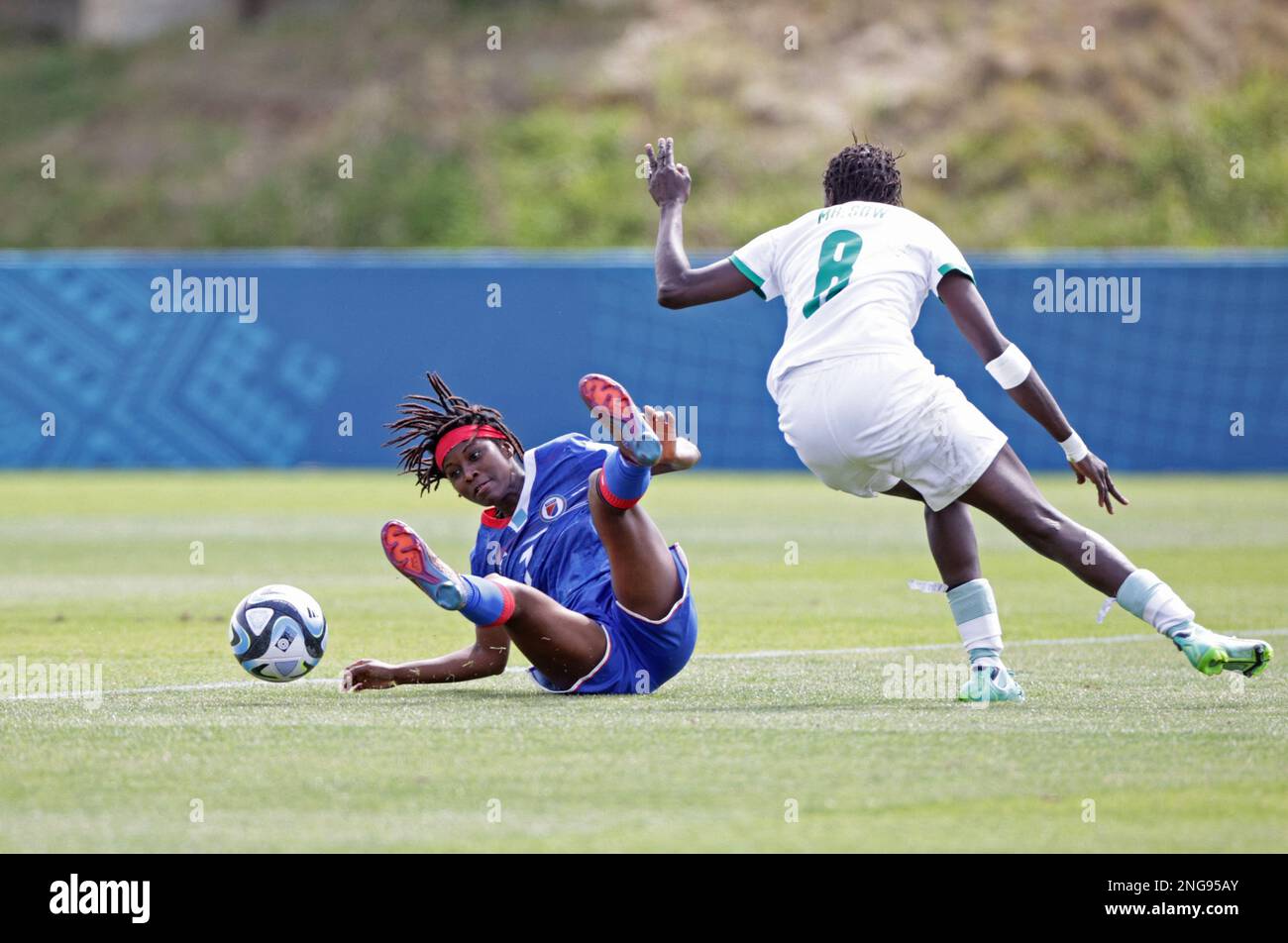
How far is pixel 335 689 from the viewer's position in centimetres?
776

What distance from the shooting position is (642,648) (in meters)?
7.29

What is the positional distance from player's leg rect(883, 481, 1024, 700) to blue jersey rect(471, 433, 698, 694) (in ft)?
3.23

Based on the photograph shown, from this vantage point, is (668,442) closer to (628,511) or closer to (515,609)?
(628,511)

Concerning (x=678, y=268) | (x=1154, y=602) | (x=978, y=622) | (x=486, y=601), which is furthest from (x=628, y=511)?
(x=1154, y=602)

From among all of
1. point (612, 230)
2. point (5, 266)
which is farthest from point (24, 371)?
point (612, 230)

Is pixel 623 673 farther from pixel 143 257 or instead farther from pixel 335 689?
pixel 143 257

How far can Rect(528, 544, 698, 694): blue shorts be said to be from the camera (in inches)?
284

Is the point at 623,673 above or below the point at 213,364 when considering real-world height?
below

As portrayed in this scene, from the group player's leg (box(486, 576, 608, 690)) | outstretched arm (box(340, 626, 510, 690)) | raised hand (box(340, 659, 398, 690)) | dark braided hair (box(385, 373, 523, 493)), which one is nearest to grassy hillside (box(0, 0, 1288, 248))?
dark braided hair (box(385, 373, 523, 493))

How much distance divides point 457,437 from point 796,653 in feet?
7.18

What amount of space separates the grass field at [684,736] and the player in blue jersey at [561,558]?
0.58 feet

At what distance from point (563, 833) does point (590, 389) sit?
2.10m
